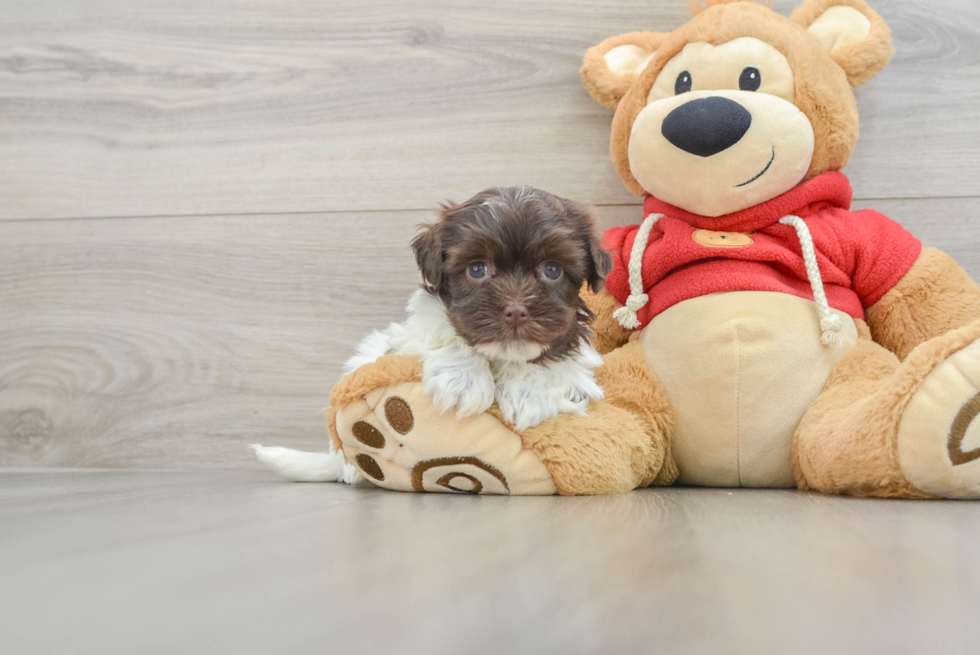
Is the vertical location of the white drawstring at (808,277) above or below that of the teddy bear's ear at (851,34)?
below

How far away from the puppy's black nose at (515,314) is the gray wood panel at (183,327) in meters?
0.64

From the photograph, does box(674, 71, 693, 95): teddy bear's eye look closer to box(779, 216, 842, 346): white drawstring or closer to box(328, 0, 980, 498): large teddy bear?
box(328, 0, 980, 498): large teddy bear

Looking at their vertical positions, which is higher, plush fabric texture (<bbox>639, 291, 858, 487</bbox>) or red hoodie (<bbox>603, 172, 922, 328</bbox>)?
red hoodie (<bbox>603, 172, 922, 328</bbox>)

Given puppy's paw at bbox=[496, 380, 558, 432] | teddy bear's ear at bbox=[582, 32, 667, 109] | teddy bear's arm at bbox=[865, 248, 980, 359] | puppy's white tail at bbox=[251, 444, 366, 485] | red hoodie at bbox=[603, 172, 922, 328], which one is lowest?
puppy's white tail at bbox=[251, 444, 366, 485]

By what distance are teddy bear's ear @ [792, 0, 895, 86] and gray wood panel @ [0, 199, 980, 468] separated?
0.82 meters

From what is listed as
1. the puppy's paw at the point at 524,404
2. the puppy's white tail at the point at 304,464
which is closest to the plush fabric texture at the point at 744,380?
the puppy's paw at the point at 524,404

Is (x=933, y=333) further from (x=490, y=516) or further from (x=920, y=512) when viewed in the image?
(x=490, y=516)

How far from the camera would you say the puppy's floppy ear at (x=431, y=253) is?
97 centimetres

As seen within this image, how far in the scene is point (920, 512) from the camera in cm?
74

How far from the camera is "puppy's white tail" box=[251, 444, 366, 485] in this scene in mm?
1162

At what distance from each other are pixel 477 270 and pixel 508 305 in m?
0.08

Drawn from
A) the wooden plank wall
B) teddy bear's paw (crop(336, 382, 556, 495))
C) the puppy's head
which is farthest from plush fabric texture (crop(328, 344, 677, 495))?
the wooden plank wall

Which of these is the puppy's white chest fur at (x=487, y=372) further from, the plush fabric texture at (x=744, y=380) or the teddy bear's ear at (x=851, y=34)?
the teddy bear's ear at (x=851, y=34)

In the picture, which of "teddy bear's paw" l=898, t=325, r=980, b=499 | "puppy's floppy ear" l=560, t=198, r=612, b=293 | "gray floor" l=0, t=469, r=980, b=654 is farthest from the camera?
"puppy's floppy ear" l=560, t=198, r=612, b=293
